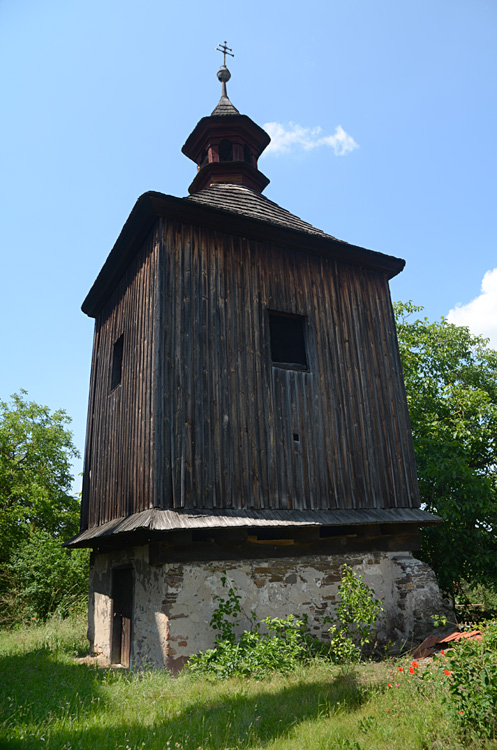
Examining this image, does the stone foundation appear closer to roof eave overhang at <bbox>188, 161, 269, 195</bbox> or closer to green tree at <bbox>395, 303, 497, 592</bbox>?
green tree at <bbox>395, 303, 497, 592</bbox>

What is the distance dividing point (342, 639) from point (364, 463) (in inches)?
111

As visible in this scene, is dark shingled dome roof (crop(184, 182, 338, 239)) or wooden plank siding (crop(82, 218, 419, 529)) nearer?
wooden plank siding (crop(82, 218, 419, 529))

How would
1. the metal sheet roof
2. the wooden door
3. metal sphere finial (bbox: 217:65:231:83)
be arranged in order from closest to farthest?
the metal sheet roof < the wooden door < metal sphere finial (bbox: 217:65:231:83)

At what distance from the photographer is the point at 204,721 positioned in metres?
4.71

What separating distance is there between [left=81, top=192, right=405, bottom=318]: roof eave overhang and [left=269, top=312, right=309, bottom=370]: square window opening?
1.39 metres

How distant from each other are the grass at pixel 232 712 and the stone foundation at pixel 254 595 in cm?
56

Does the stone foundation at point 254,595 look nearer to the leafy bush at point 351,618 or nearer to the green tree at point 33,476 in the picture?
the leafy bush at point 351,618

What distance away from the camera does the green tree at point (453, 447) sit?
12.4 meters

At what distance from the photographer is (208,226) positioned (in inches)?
345

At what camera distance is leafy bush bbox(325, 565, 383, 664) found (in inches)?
286

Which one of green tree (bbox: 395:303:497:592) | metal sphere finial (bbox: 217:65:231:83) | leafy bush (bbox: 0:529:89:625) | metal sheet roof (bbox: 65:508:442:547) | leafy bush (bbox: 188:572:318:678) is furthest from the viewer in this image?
metal sphere finial (bbox: 217:65:231:83)

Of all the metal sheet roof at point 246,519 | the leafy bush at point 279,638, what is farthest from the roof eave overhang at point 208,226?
the leafy bush at point 279,638

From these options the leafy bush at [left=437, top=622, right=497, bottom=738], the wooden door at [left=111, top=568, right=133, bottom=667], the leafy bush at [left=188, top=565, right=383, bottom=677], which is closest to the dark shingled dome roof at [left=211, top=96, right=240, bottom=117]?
the wooden door at [left=111, top=568, right=133, bottom=667]

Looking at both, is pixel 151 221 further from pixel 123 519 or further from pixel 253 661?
pixel 253 661
